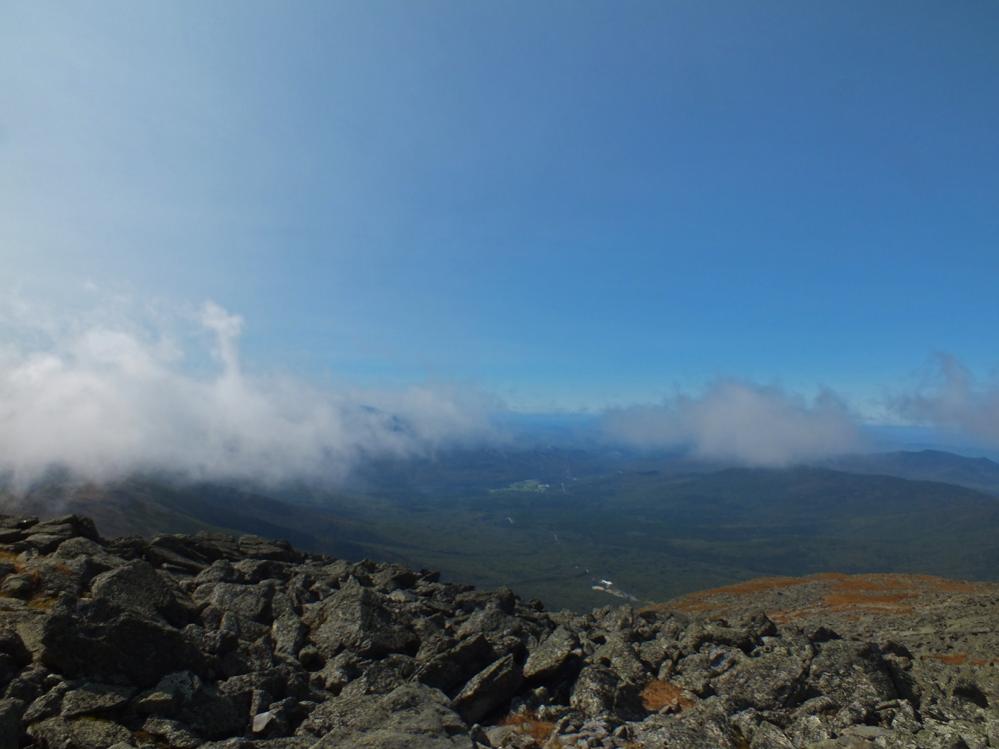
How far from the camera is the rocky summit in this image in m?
17.3

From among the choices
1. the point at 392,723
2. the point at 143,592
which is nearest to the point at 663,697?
the point at 392,723

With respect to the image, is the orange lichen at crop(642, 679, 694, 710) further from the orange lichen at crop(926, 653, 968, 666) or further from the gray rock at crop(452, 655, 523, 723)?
the orange lichen at crop(926, 653, 968, 666)

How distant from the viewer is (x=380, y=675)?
22.7m

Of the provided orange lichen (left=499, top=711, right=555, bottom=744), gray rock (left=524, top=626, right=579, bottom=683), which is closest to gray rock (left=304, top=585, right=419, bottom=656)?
gray rock (left=524, top=626, right=579, bottom=683)

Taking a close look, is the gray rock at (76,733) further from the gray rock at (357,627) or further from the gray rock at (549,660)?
the gray rock at (549,660)

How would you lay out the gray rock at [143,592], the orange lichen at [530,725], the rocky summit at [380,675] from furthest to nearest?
the gray rock at [143,592], the orange lichen at [530,725], the rocky summit at [380,675]

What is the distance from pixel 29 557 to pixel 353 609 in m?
19.1

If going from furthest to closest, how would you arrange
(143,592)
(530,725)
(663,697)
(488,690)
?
(663,697), (143,592), (488,690), (530,725)

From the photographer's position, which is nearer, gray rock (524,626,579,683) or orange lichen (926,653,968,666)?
gray rock (524,626,579,683)

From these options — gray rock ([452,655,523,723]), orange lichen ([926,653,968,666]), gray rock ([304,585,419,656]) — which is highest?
gray rock ([304,585,419,656])

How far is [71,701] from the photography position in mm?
16531

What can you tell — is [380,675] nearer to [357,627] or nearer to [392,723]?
[357,627]

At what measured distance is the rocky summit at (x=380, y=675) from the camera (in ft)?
56.8

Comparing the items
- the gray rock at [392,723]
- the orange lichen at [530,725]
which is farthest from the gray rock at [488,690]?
the gray rock at [392,723]
